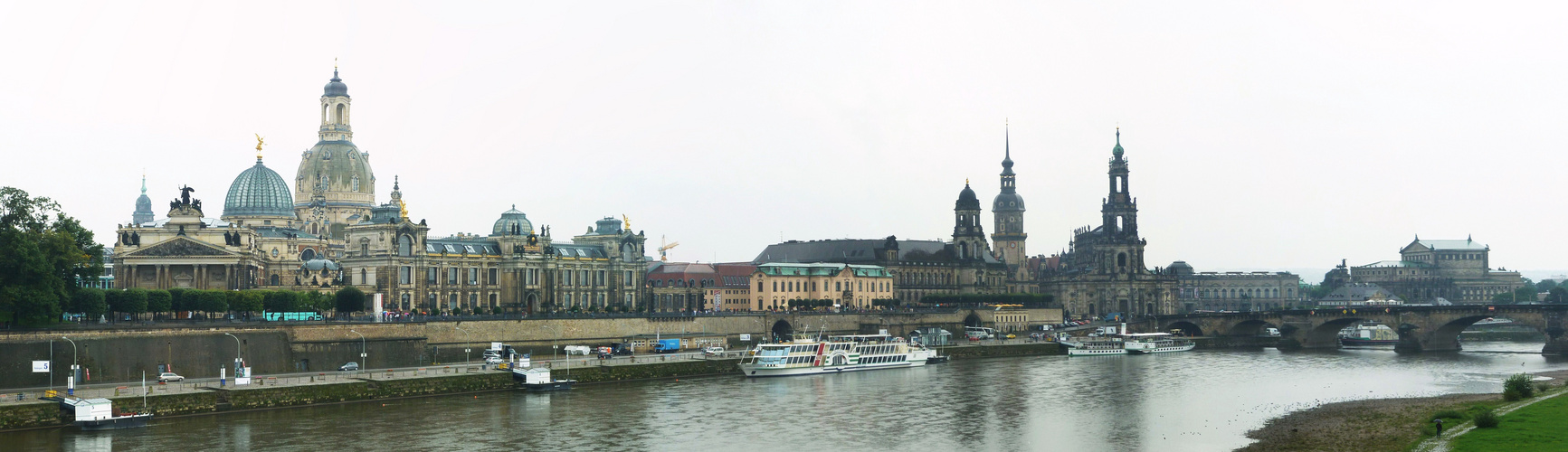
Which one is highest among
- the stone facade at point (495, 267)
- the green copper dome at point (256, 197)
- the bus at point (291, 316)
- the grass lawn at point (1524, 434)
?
the green copper dome at point (256, 197)

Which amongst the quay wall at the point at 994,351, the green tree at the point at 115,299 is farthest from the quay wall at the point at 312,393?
the quay wall at the point at 994,351

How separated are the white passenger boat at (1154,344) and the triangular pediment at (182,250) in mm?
91530

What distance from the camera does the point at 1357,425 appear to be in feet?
229

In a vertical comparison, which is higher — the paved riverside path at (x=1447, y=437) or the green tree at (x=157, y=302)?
the green tree at (x=157, y=302)

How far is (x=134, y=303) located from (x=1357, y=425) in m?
79.1

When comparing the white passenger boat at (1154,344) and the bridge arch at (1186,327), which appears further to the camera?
the bridge arch at (1186,327)

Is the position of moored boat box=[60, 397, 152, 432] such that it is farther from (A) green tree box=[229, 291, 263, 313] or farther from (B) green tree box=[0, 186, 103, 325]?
(A) green tree box=[229, 291, 263, 313]

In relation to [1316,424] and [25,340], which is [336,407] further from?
[1316,424]

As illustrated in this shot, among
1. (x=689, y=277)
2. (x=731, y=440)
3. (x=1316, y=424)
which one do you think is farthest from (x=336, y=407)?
(x=689, y=277)

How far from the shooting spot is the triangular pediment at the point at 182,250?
116625 millimetres

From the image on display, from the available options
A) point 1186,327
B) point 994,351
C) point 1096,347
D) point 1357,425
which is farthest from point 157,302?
point 1186,327

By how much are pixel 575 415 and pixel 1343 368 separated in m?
72.2

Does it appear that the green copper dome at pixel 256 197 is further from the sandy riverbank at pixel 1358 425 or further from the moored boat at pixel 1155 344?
the sandy riverbank at pixel 1358 425

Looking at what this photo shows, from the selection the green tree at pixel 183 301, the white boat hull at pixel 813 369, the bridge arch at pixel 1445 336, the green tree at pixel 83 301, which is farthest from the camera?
the bridge arch at pixel 1445 336
